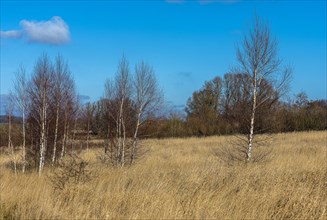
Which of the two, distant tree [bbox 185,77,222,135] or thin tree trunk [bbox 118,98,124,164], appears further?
distant tree [bbox 185,77,222,135]

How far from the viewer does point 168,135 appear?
46.5 metres

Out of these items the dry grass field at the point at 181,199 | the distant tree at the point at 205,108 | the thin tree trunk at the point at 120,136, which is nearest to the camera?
the dry grass field at the point at 181,199

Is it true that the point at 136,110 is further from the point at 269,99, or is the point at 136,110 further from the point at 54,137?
the point at 269,99

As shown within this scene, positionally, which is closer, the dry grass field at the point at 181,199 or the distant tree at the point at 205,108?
the dry grass field at the point at 181,199

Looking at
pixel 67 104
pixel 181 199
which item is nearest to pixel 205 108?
pixel 67 104

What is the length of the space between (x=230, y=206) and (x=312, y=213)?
1.33 meters

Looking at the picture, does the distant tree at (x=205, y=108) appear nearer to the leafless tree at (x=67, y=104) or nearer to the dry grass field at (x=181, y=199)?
the leafless tree at (x=67, y=104)

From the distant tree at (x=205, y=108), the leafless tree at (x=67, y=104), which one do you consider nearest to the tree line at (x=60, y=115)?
the leafless tree at (x=67, y=104)

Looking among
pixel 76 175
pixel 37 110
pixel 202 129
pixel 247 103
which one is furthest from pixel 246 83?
pixel 202 129

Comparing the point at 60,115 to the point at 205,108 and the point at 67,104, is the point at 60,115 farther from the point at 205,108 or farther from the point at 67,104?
the point at 205,108

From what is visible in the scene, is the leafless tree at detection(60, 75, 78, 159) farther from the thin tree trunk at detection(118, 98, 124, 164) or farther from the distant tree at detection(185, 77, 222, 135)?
the distant tree at detection(185, 77, 222, 135)

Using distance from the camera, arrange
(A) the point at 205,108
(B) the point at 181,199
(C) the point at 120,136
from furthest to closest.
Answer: (A) the point at 205,108
(C) the point at 120,136
(B) the point at 181,199

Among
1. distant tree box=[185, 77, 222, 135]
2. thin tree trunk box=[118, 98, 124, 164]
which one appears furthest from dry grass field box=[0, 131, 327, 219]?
distant tree box=[185, 77, 222, 135]

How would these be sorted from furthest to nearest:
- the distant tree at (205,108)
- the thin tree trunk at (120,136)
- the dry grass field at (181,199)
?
1. the distant tree at (205,108)
2. the thin tree trunk at (120,136)
3. the dry grass field at (181,199)
